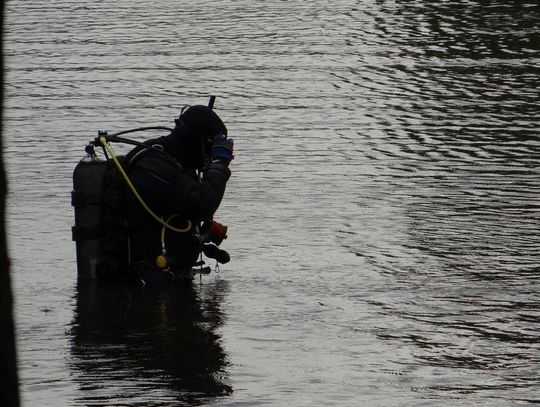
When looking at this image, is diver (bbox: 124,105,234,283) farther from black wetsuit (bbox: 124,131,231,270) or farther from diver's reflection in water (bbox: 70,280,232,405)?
diver's reflection in water (bbox: 70,280,232,405)

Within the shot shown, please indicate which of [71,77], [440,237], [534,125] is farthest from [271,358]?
[71,77]

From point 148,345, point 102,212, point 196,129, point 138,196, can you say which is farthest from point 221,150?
point 148,345

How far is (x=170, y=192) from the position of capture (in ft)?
26.3

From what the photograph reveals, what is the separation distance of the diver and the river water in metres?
0.24

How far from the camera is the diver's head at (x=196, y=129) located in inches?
320

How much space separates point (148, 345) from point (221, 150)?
1422 millimetres

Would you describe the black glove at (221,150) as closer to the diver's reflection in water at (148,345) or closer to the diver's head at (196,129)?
the diver's head at (196,129)

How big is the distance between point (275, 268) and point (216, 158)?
1077mm

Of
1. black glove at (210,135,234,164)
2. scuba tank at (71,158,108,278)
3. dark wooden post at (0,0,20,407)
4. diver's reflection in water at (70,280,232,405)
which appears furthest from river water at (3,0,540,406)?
dark wooden post at (0,0,20,407)

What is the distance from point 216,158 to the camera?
8125 mm

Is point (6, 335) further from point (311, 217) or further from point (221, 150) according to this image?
point (311, 217)

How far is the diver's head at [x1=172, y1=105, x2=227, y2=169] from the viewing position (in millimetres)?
8117

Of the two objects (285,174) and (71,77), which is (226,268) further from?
(71,77)

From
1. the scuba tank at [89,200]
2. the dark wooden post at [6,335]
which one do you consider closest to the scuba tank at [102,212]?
the scuba tank at [89,200]
